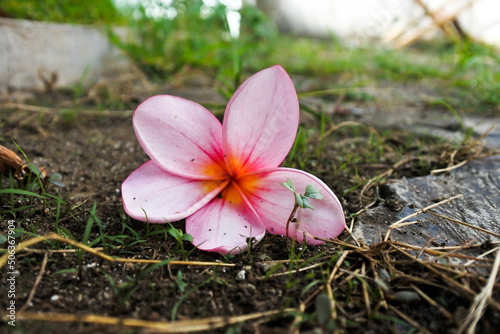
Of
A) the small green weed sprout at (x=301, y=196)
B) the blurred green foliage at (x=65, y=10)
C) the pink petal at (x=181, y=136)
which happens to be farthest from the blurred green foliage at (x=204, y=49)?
the small green weed sprout at (x=301, y=196)

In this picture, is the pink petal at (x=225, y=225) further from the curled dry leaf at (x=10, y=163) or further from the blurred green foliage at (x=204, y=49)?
the blurred green foliage at (x=204, y=49)

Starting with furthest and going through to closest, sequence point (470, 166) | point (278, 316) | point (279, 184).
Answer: point (470, 166) → point (279, 184) → point (278, 316)

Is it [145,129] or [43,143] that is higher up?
[145,129]

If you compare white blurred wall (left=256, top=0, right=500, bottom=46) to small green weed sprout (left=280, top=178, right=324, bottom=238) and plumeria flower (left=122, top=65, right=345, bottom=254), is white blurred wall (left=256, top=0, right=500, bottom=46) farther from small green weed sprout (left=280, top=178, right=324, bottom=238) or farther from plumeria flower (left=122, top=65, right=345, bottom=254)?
small green weed sprout (left=280, top=178, right=324, bottom=238)

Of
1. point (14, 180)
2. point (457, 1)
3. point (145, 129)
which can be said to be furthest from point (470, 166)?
point (457, 1)

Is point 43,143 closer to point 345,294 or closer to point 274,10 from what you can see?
point 345,294

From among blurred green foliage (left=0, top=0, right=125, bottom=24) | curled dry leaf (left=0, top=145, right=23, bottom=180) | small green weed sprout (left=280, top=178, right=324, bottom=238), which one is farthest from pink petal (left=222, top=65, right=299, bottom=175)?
blurred green foliage (left=0, top=0, right=125, bottom=24)

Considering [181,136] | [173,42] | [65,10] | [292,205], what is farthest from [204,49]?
[292,205]
